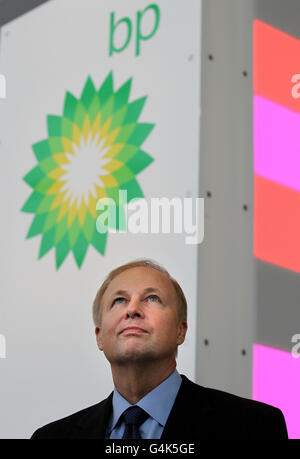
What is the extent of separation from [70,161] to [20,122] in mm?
220

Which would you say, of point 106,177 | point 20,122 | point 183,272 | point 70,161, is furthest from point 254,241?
point 20,122

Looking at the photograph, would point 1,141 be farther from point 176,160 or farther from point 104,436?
point 104,436

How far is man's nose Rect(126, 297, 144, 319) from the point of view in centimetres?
111

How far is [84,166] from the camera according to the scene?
5.02 feet

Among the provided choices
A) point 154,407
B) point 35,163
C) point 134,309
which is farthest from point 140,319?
point 35,163

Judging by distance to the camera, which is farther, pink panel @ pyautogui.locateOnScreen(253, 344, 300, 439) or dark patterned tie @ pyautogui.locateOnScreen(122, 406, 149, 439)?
pink panel @ pyautogui.locateOnScreen(253, 344, 300, 439)

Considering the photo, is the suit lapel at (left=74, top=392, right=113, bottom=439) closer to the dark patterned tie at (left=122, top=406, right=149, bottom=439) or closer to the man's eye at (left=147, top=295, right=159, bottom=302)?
the dark patterned tie at (left=122, top=406, right=149, bottom=439)

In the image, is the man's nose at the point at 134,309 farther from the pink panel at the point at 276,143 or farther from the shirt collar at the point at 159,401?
the pink panel at the point at 276,143

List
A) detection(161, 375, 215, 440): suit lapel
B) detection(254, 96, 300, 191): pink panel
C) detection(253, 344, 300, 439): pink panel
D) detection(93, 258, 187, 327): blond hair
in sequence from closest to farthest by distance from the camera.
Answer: detection(161, 375, 215, 440): suit lapel
detection(93, 258, 187, 327): blond hair
detection(253, 344, 300, 439): pink panel
detection(254, 96, 300, 191): pink panel

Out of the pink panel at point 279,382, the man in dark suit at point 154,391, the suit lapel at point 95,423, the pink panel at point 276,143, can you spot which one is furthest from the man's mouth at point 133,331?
the pink panel at point 276,143

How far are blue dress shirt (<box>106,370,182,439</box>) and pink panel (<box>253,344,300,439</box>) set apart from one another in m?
0.23

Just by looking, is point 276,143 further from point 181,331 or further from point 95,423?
point 95,423

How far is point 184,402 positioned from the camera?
111 centimetres

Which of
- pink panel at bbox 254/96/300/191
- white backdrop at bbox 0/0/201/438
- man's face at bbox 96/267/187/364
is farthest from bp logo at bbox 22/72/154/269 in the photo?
man's face at bbox 96/267/187/364
